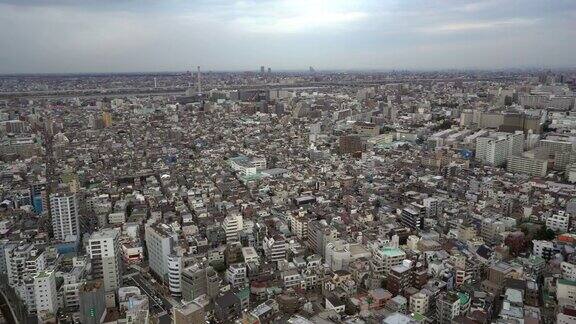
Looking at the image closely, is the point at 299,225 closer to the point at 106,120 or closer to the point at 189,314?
the point at 189,314

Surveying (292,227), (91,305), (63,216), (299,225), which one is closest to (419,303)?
(299,225)

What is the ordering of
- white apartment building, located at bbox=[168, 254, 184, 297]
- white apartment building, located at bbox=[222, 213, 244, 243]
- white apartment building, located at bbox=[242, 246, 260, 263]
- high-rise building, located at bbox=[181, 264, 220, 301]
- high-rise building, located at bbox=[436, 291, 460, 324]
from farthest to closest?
white apartment building, located at bbox=[222, 213, 244, 243] < white apartment building, located at bbox=[242, 246, 260, 263] < white apartment building, located at bbox=[168, 254, 184, 297] < high-rise building, located at bbox=[181, 264, 220, 301] < high-rise building, located at bbox=[436, 291, 460, 324]

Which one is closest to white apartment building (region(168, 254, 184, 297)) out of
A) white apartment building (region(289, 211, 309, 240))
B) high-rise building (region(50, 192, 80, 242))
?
white apartment building (region(289, 211, 309, 240))

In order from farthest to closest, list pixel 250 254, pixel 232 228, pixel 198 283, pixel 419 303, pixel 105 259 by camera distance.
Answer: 1. pixel 232 228
2. pixel 250 254
3. pixel 105 259
4. pixel 198 283
5. pixel 419 303

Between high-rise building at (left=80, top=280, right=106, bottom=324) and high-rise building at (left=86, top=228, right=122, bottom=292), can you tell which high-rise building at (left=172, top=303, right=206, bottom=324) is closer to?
high-rise building at (left=80, top=280, right=106, bottom=324)

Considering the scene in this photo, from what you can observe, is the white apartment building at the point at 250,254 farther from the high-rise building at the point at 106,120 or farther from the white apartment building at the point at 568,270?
the high-rise building at the point at 106,120

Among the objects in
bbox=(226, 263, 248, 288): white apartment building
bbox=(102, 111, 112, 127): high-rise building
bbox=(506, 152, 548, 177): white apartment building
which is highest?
bbox=(102, 111, 112, 127): high-rise building
